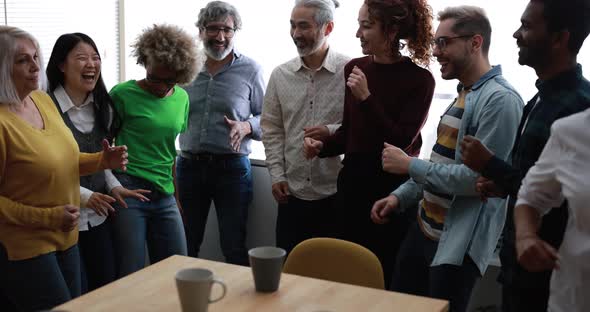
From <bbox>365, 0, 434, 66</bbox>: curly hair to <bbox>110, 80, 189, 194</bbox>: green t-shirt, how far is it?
107 centimetres

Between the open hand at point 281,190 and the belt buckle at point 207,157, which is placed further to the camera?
the belt buckle at point 207,157

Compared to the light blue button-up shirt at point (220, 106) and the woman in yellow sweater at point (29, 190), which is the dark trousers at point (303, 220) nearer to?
the light blue button-up shirt at point (220, 106)

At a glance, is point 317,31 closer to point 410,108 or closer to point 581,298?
point 410,108

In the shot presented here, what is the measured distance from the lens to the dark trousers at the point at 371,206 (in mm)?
2693

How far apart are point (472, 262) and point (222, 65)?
186 centimetres

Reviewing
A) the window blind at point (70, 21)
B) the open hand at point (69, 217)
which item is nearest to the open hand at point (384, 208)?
the open hand at point (69, 217)

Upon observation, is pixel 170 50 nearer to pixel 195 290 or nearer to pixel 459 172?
pixel 459 172

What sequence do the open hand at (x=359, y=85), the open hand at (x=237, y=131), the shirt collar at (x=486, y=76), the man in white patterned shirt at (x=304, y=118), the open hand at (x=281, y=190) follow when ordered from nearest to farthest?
1. the shirt collar at (x=486, y=76)
2. the open hand at (x=359, y=85)
3. the man in white patterned shirt at (x=304, y=118)
4. the open hand at (x=281, y=190)
5. the open hand at (x=237, y=131)

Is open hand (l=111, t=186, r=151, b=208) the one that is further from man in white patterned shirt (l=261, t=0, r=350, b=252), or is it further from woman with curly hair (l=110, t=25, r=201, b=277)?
man in white patterned shirt (l=261, t=0, r=350, b=252)

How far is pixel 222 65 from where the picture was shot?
3494 mm

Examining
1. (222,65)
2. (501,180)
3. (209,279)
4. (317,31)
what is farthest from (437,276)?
(222,65)

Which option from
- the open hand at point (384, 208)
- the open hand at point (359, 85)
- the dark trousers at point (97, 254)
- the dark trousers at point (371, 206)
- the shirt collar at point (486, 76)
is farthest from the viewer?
the dark trousers at point (97, 254)

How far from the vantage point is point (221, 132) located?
3.43 meters

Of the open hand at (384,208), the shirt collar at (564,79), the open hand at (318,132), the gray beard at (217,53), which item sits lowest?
the open hand at (384,208)
